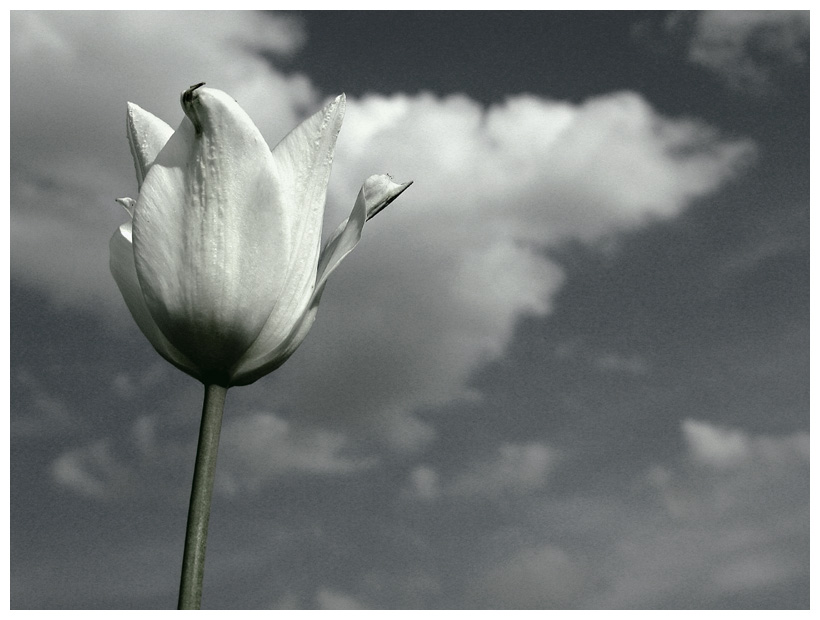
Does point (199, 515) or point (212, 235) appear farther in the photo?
point (212, 235)

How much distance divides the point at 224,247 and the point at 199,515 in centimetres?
23

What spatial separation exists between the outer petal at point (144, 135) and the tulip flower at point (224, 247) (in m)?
0.08

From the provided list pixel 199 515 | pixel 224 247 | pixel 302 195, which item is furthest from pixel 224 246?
pixel 199 515

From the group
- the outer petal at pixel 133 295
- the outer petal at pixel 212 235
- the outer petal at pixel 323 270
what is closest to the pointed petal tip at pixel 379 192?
the outer petal at pixel 323 270

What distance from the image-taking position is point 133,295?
2.58 ft

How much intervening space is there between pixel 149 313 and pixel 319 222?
0.18 metres

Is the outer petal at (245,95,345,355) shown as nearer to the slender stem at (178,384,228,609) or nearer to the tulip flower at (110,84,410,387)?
the tulip flower at (110,84,410,387)

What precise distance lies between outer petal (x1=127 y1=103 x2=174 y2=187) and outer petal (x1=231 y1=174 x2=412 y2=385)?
0.20 m

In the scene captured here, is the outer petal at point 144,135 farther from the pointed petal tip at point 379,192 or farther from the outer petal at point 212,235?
the pointed petal tip at point 379,192

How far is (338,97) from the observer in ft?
2.73

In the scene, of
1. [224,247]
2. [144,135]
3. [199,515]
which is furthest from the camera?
[144,135]

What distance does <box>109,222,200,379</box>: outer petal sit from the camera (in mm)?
740

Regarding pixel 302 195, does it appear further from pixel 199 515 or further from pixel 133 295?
pixel 199 515
